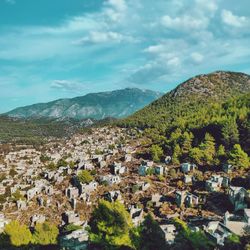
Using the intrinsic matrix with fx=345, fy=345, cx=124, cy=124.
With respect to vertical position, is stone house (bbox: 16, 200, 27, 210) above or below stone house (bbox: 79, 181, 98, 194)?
below

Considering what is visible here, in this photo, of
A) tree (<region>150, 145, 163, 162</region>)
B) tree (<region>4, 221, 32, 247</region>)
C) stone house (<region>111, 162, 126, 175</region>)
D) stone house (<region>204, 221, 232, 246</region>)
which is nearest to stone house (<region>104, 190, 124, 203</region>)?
stone house (<region>111, 162, 126, 175</region>)

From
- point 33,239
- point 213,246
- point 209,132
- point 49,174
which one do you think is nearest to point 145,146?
point 209,132

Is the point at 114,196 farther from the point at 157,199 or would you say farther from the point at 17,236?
the point at 17,236

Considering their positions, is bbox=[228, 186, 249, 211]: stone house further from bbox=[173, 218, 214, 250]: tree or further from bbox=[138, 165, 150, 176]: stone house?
bbox=[138, 165, 150, 176]: stone house

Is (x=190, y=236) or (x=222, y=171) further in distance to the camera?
(x=222, y=171)

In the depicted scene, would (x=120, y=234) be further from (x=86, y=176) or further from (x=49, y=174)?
(x=49, y=174)

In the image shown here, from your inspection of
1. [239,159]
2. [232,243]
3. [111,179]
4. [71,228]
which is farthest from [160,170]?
[232,243]
